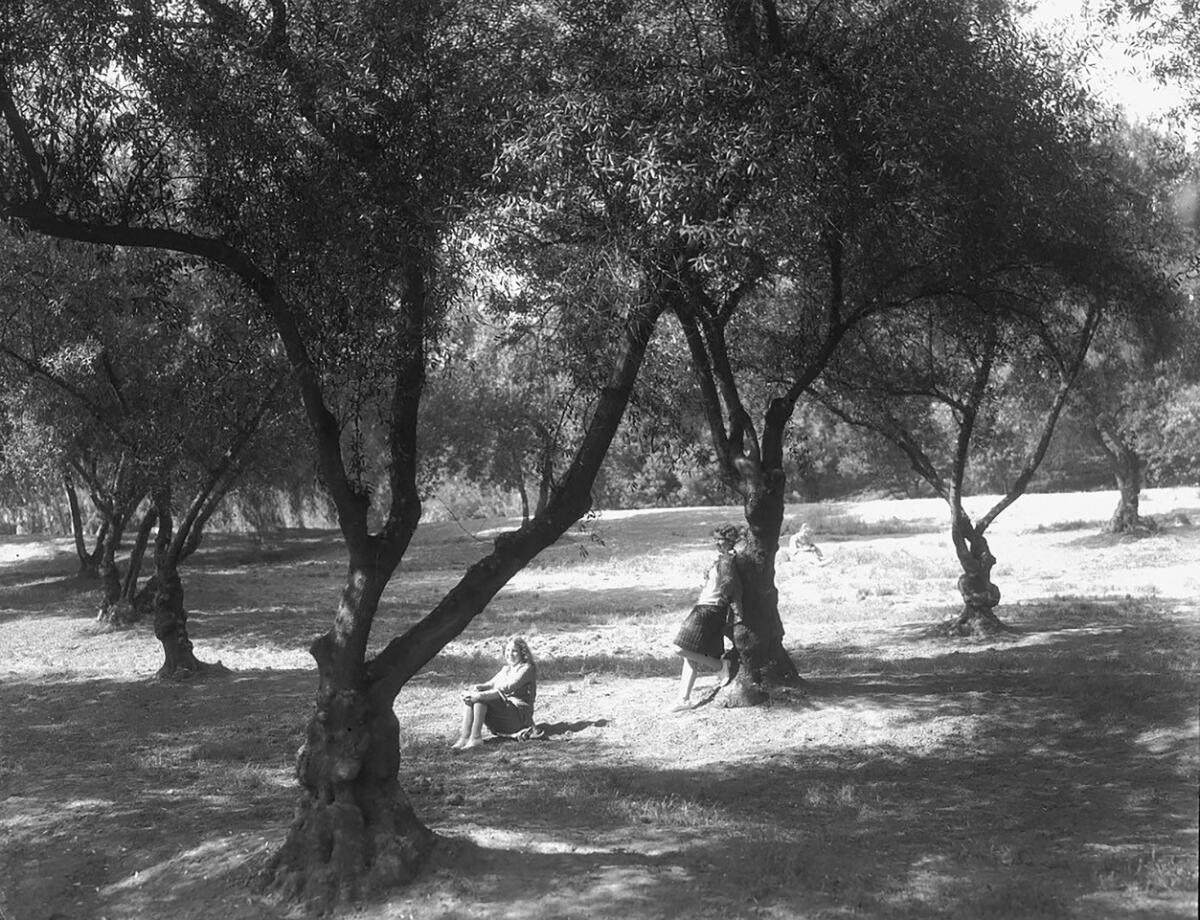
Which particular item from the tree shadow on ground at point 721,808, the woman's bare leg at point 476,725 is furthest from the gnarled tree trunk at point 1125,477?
the woman's bare leg at point 476,725

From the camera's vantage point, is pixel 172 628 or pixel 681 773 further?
pixel 172 628

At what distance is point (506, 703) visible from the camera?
11211mm

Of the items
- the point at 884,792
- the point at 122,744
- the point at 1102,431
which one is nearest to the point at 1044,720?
the point at 884,792

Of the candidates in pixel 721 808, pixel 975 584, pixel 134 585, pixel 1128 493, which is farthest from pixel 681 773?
pixel 1128 493

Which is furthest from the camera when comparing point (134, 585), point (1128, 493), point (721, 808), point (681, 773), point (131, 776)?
point (1128, 493)

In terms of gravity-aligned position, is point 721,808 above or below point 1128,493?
below

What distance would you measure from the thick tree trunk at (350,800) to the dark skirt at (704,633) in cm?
502

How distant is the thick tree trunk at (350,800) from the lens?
6.57 m

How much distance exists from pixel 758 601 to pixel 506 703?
2563 millimetres

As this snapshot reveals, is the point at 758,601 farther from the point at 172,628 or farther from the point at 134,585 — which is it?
the point at 134,585

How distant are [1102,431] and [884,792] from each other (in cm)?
2120

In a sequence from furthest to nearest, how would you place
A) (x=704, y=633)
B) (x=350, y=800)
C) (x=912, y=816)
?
(x=704, y=633) → (x=912, y=816) → (x=350, y=800)

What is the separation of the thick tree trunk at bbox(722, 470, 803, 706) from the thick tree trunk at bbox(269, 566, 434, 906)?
210 inches

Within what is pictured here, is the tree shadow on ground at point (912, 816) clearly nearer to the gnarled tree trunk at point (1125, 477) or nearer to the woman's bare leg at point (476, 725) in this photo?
the woman's bare leg at point (476, 725)
